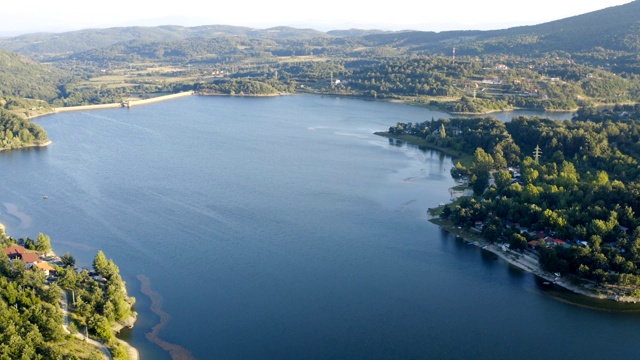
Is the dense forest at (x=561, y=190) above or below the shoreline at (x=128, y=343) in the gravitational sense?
above

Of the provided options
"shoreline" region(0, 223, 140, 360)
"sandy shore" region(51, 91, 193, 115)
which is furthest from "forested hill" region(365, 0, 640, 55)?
"shoreline" region(0, 223, 140, 360)

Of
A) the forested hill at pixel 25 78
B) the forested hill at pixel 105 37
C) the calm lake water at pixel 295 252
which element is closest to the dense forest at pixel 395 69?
the forested hill at pixel 25 78

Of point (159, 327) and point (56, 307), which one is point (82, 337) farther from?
point (159, 327)

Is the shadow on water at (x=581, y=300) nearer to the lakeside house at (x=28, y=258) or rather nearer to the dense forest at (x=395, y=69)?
the lakeside house at (x=28, y=258)

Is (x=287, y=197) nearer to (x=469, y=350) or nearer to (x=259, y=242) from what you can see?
(x=259, y=242)

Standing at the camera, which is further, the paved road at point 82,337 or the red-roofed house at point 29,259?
the red-roofed house at point 29,259

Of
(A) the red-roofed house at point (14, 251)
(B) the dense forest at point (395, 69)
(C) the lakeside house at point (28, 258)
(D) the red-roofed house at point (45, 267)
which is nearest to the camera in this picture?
(D) the red-roofed house at point (45, 267)

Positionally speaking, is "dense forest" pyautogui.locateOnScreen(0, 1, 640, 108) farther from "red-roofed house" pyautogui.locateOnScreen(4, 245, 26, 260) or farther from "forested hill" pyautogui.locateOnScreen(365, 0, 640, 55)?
"red-roofed house" pyautogui.locateOnScreen(4, 245, 26, 260)
